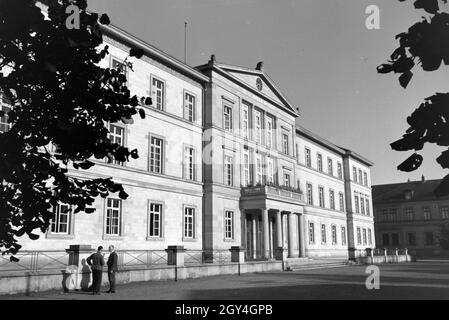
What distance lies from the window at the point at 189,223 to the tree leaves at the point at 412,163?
27.3 m

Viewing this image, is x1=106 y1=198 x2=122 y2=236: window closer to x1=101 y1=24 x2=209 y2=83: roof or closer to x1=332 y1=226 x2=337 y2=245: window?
x1=101 y1=24 x2=209 y2=83: roof

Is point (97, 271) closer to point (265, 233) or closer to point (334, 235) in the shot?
point (265, 233)

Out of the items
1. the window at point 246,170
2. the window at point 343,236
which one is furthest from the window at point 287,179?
the window at point 343,236

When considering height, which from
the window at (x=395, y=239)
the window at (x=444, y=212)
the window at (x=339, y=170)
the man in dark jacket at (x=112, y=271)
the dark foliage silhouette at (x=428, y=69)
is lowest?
the man in dark jacket at (x=112, y=271)

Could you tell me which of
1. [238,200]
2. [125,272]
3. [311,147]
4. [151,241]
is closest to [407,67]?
[125,272]

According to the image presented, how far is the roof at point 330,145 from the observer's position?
50081 millimetres

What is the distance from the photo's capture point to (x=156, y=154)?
29078 mm

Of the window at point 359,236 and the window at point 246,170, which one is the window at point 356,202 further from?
the window at point 246,170

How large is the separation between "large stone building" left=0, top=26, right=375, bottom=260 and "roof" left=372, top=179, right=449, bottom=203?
37.9 metres

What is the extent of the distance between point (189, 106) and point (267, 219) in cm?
1025

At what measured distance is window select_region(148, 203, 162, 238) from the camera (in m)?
27.8
